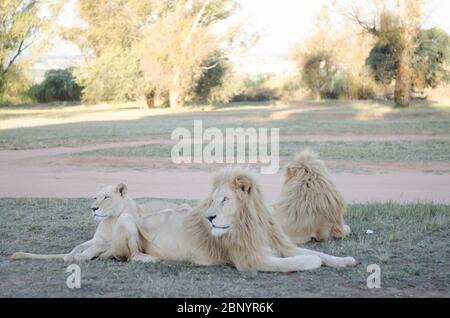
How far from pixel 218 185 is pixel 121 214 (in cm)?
109

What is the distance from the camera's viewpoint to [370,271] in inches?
240

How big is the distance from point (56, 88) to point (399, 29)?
31.4 m

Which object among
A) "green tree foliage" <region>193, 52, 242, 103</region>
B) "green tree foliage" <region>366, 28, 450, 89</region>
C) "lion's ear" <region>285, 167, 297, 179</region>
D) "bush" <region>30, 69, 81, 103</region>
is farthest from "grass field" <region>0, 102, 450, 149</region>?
"bush" <region>30, 69, 81, 103</region>

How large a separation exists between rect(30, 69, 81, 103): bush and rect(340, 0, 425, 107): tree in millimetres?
27202

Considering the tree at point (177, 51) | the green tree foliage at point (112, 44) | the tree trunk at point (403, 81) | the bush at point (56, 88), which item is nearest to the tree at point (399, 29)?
the tree trunk at point (403, 81)

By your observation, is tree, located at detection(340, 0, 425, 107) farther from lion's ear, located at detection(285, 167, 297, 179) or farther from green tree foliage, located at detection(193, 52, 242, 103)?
lion's ear, located at detection(285, 167, 297, 179)

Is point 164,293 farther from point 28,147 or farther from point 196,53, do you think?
point 196,53

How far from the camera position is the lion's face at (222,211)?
5.93m

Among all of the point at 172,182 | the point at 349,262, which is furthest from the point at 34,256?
the point at 172,182

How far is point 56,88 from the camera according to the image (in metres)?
57.4

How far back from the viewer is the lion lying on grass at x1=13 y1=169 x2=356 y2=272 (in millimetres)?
6027

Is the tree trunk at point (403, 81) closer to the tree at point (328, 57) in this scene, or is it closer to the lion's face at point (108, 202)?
the tree at point (328, 57)

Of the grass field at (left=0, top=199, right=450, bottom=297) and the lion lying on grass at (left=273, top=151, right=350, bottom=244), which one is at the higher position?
the lion lying on grass at (left=273, top=151, right=350, bottom=244)
